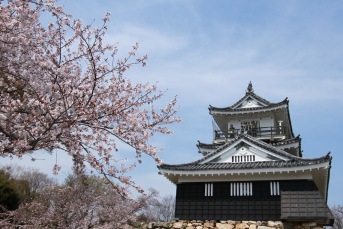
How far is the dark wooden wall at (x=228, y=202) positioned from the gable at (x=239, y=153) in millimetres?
1611

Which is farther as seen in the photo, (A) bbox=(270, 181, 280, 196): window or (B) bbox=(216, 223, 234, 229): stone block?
(A) bbox=(270, 181, 280, 196): window

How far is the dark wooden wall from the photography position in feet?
45.4

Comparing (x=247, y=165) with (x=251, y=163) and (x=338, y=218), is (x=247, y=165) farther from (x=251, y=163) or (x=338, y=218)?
(x=338, y=218)

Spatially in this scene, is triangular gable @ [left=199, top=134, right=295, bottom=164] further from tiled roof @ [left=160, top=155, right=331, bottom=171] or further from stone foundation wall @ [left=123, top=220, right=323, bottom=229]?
stone foundation wall @ [left=123, top=220, right=323, bottom=229]

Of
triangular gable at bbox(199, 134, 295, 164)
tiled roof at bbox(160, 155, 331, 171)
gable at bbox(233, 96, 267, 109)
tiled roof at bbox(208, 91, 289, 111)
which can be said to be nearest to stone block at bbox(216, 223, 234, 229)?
tiled roof at bbox(160, 155, 331, 171)

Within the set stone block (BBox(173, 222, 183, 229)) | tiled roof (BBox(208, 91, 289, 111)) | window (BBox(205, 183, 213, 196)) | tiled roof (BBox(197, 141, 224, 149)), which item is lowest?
stone block (BBox(173, 222, 183, 229))

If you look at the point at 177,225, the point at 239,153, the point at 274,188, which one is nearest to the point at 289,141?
the point at 239,153

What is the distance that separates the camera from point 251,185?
14547 mm

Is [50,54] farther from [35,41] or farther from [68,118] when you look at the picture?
[68,118]

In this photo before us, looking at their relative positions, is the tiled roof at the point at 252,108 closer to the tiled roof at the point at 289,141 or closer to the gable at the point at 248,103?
the gable at the point at 248,103

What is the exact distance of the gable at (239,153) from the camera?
52.5 ft

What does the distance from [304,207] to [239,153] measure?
416 centimetres

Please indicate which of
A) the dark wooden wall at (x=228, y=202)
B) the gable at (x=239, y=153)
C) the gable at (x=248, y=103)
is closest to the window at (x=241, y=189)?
the dark wooden wall at (x=228, y=202)

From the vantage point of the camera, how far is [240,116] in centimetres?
2062
